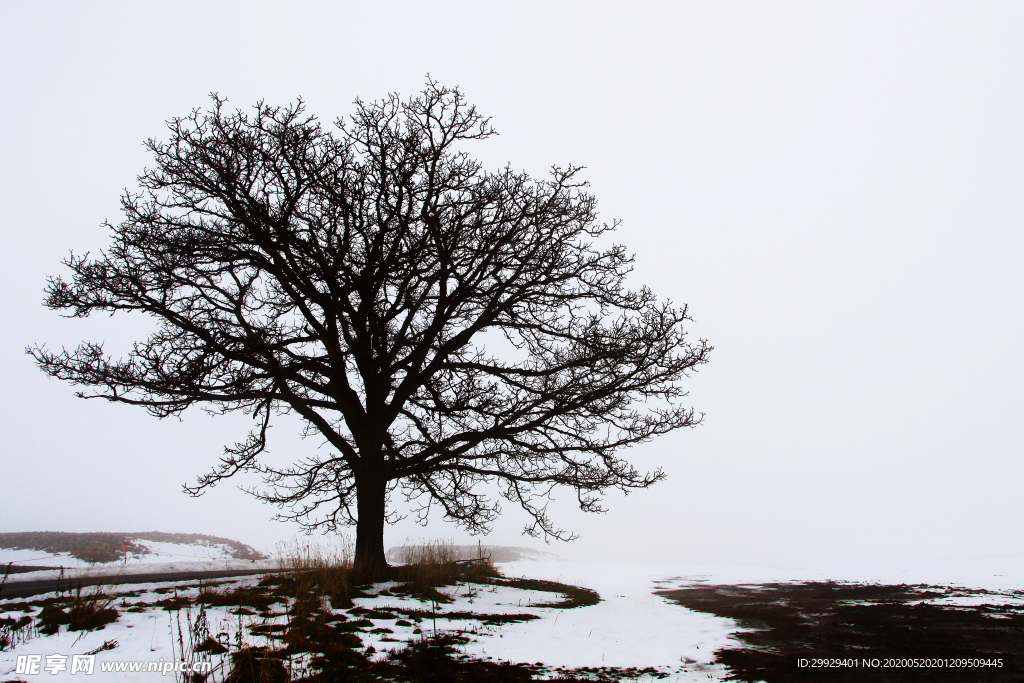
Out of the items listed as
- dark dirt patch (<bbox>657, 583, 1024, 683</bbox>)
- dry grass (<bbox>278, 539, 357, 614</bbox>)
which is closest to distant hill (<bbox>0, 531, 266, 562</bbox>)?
dry grass (<bbox>278, 539, 357, 614</bbox>)

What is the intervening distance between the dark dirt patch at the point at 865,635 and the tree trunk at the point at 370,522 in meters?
6.10

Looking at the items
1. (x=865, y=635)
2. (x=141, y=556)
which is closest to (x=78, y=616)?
(x=865, y=635)

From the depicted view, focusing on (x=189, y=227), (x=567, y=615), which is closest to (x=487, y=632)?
(x=567, y=615)

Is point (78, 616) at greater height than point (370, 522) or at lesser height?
lesser

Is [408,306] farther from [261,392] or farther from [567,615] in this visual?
[567,615]

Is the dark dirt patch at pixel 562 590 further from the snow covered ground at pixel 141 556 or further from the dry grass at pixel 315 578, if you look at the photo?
the snow covered ground at pixel 141 556

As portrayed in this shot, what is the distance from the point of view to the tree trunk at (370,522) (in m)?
11.4

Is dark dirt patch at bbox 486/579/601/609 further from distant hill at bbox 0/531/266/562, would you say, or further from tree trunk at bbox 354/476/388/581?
distant hill at bbox 0/531/266/562

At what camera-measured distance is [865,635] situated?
7277mm

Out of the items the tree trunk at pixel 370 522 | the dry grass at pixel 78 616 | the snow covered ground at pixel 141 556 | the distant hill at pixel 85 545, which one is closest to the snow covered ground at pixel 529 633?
the dry grass at pixel 78 616

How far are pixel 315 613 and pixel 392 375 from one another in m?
5.49

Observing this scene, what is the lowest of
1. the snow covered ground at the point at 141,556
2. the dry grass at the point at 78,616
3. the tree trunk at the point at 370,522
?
the snow covered ground at the point at 141,556

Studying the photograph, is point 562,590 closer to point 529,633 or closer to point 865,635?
point 529,633

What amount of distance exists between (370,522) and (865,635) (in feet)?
28.1
